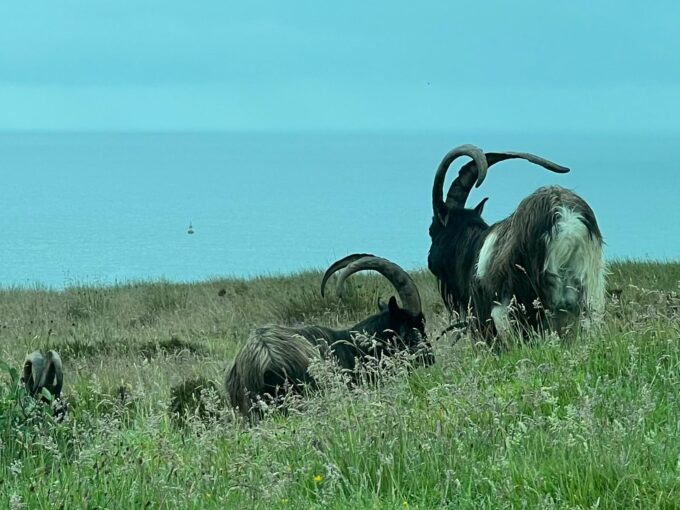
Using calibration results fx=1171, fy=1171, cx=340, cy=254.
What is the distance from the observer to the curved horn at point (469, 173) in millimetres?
10234

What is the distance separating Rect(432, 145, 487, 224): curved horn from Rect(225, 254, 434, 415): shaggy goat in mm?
853

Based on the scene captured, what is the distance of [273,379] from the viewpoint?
28.8 feet

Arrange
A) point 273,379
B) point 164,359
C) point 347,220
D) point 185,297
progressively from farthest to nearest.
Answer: point 347,220
point 185,297
point 164,359
point 273,379

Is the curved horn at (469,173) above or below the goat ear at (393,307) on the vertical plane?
→ above

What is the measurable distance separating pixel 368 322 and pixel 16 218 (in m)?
112

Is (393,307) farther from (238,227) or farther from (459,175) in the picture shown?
(238,227)

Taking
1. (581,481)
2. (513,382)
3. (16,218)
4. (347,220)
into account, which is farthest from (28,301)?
(16,218)

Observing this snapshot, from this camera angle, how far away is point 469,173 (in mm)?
10445

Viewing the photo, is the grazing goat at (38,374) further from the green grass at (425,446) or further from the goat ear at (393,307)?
the goat ear at (393,307)

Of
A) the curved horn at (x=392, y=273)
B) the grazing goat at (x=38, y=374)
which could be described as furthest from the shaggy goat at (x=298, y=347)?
the grazing goat at (x=38, y=374)

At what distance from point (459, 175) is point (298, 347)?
2491mm

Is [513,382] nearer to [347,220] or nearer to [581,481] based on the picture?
[581,481]

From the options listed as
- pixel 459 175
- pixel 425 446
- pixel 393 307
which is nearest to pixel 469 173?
pixel 459 175

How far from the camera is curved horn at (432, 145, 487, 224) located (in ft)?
32.4
